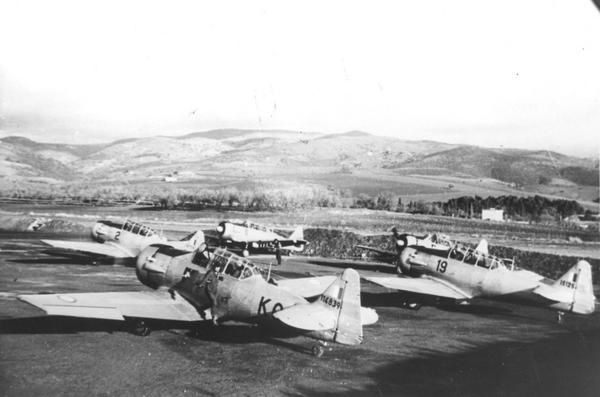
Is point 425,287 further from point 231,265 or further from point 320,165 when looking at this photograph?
point 231,265

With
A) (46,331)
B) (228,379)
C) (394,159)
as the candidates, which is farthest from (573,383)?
(46,331)

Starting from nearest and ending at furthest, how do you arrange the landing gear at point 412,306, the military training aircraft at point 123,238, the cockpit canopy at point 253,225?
the landing gear at point 412,306
the cockpit canopy at point 253,225
the military training aircraft at point 123,238

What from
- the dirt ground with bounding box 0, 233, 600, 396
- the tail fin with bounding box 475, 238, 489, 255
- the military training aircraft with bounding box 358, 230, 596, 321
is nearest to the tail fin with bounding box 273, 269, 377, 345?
the dirt ground with bounding box 0, 233, 600, 396

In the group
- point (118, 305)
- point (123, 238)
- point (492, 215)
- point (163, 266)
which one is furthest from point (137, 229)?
point (492, 215)

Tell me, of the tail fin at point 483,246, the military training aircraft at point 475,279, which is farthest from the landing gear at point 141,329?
the tail fin at point 483,246

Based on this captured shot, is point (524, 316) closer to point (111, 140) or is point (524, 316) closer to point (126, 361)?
point (126, 361)

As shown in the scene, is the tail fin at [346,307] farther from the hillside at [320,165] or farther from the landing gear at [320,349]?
the hillside at [320,165]

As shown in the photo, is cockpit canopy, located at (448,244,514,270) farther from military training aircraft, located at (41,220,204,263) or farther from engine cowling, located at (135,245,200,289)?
military training aircraft, located at (41,220,204,263)
